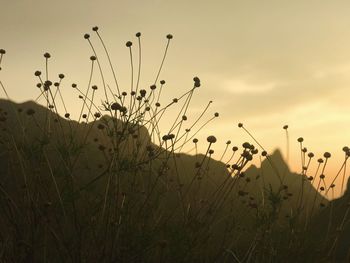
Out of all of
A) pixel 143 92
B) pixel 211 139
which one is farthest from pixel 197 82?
pixel 211 139

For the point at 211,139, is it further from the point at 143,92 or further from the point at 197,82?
the point at 143,92

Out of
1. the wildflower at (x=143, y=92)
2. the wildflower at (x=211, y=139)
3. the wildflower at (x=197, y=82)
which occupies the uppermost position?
the wildflower at (x=197, y=82)

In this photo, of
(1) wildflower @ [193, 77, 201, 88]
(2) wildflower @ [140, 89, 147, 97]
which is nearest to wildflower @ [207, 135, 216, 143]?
(1) wildflower @ [193, 77, 201, 88]

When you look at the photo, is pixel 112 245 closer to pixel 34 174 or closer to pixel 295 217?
pixel 34 174

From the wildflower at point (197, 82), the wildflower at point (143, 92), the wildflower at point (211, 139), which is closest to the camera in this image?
the wildflower at point (211, 139)

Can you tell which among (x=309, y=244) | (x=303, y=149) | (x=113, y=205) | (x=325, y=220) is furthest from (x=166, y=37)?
(x=325, y=220)

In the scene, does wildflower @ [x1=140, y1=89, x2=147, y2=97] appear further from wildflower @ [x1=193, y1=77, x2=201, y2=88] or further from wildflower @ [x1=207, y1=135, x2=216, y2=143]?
wildflower @ [x1=207, y1=135, x2=216, y2=143]

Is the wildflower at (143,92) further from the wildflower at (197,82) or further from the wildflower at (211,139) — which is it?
the wildflower at (211,139)

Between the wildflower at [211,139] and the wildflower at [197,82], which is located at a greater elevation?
the wildflower at [197,82]

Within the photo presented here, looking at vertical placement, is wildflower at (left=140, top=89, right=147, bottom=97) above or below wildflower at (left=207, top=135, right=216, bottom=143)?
above

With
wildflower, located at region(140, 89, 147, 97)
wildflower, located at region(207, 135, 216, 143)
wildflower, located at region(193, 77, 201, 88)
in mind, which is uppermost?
wildflower, located at region(193, 77, 201, 88)

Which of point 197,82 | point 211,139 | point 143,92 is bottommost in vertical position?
point 211,139

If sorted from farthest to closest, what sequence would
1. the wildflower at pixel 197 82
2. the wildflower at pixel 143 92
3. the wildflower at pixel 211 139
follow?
the wildflower at pixel 143 92
the wildflower at pixel 197 82
the wildflower at pixel 211 139

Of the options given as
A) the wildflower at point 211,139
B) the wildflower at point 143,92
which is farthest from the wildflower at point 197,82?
the wildflower at point 211,139
